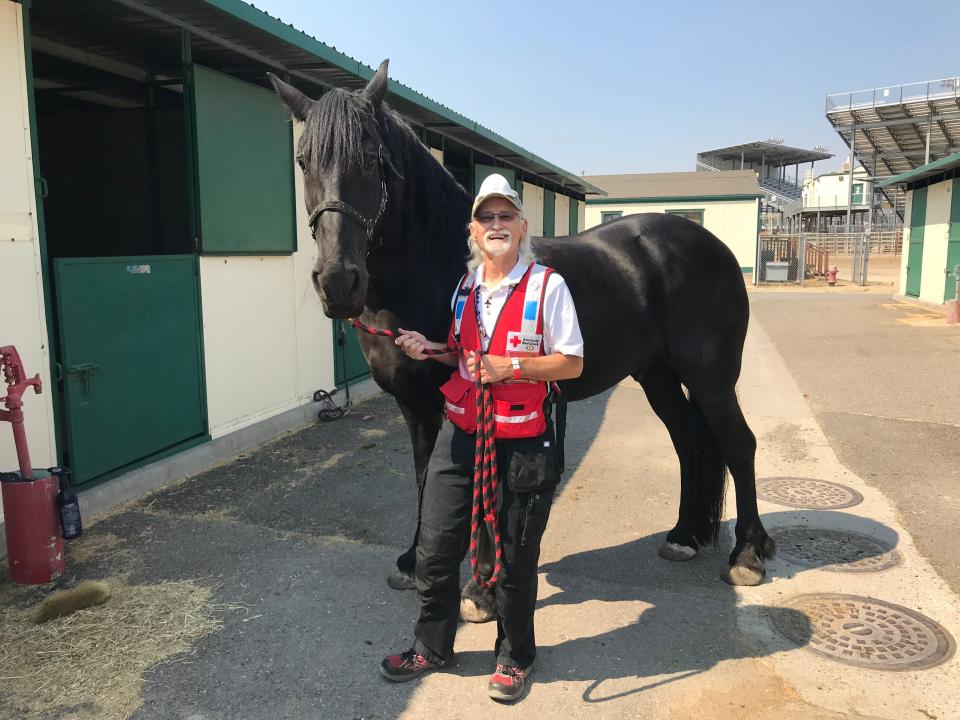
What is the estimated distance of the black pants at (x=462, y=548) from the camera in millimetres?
2516

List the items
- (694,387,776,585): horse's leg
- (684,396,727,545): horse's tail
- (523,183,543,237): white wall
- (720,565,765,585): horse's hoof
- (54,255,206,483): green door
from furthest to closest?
(523,183,543,237): white wall
(54,255,206,483): green door
(684,396,727,545): horse's tail
(694,387,776,585): horse's leg
(720,565,765,585): horse's hoof

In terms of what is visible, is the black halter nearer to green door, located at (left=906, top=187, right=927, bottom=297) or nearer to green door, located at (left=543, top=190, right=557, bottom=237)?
green door, located at (left=543, top=190, right=557, bottom=237)

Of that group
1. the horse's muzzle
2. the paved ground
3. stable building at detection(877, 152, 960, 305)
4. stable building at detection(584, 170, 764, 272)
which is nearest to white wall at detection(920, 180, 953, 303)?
stable building at detection(877, 152, 960, 305)

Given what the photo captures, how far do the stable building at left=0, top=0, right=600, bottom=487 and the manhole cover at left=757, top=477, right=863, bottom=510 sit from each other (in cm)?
349

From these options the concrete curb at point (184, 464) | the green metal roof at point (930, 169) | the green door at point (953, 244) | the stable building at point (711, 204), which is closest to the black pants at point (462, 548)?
the concrete curb at point (184, 464)

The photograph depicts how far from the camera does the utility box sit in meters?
29.6

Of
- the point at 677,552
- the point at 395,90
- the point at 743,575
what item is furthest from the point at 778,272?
the point at 743,575

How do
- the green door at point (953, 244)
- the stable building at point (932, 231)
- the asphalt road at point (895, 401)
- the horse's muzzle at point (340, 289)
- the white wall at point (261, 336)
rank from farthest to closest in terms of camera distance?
the stable building at point (932, 231) < the green door at point (953, 244) < the white wall at point (261, 336) < the asphalt road at point (895, 401) < the horse's muzzle at point (340, 289)

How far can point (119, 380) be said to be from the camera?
471 cm

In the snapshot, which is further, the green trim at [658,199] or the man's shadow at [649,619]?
the green trim at [658,199]

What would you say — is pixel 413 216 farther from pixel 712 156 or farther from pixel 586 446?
pixel 712 156

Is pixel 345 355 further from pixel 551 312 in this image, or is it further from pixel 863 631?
pixel 863 631

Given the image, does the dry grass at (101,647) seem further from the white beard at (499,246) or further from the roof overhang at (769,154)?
the roof overhang at (769,154)

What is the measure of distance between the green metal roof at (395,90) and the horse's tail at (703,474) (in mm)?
4149
